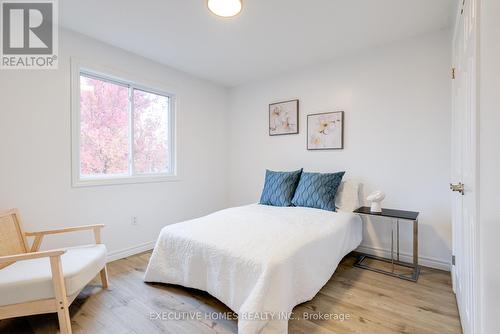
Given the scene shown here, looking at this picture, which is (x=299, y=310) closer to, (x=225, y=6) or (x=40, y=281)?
(x=40, y=281)

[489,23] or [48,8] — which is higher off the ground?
[48,8]

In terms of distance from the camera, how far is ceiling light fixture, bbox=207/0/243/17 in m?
1.78

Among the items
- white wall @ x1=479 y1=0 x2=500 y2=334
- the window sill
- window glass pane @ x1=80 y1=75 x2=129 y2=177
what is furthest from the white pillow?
window glass pane @ x1=80 y1=75 x2=129 y2=177

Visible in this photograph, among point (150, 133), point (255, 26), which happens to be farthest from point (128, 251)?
point (255, 26)

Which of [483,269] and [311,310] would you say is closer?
[483,269]

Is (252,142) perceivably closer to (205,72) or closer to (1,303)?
(205,72)

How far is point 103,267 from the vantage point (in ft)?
6.63

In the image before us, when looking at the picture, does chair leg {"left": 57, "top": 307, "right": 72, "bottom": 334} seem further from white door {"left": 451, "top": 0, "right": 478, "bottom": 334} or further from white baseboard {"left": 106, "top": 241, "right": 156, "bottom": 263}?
white door {"left": 451, "top": 0, "right": 478, "bottom": 334}

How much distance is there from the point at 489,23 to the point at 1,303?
8.89ft

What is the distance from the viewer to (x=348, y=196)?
108 inches

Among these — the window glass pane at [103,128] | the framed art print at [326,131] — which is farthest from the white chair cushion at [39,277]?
the framed art print at [326,131]

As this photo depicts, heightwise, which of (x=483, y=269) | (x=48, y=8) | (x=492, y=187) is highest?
(x=48, y=8)

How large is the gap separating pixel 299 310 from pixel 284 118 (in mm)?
2453

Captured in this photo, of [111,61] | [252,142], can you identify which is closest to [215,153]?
[252,142]
